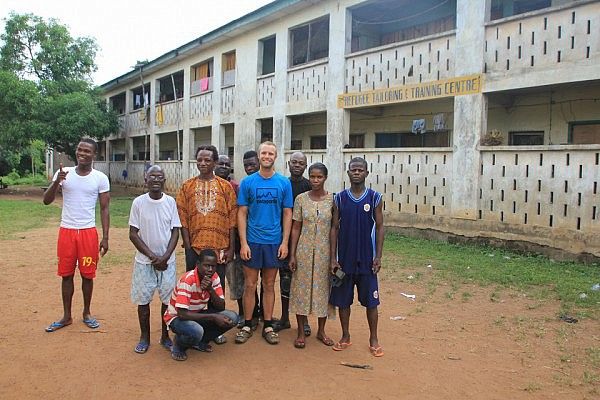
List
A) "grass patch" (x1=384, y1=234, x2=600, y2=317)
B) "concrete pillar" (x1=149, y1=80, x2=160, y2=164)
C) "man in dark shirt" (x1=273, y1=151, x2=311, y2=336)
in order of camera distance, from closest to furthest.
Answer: "man in dark shirt" (x1=273, y1=151, x2=311, y2=336), "grass patch" (x1=384, y1=234, x2=600, y2=317), "concrete pillar" (x1=149, y1=80, x2=160, y2=164)

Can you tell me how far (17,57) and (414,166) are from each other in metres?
Result: 19.4

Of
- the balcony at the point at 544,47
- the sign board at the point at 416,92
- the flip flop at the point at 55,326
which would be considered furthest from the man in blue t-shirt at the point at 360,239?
the sign board at the point at 416,92

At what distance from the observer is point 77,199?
14.5ft

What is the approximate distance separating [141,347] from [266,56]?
13.5 m

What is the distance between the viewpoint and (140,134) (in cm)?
2350

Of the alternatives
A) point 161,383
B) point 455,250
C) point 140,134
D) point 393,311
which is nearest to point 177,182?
point 140,134

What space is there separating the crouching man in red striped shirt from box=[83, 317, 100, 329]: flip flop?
1.07 meters

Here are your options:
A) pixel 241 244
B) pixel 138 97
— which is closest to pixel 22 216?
pixel 138 97

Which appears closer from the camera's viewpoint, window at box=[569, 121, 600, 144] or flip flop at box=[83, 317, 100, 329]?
flip flop at box=[83, 317, 100, 329]

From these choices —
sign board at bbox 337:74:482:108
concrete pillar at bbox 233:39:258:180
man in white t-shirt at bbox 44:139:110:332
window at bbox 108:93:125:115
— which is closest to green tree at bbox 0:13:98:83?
window at bbox 108:93:125:115

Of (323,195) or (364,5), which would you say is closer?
(323,195)

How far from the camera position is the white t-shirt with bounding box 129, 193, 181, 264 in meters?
3.98

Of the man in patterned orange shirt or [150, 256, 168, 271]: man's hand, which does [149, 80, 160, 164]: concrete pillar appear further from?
[150, 256, 168, 271]: man's hand

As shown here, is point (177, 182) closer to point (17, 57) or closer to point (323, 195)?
point (17, 57)
